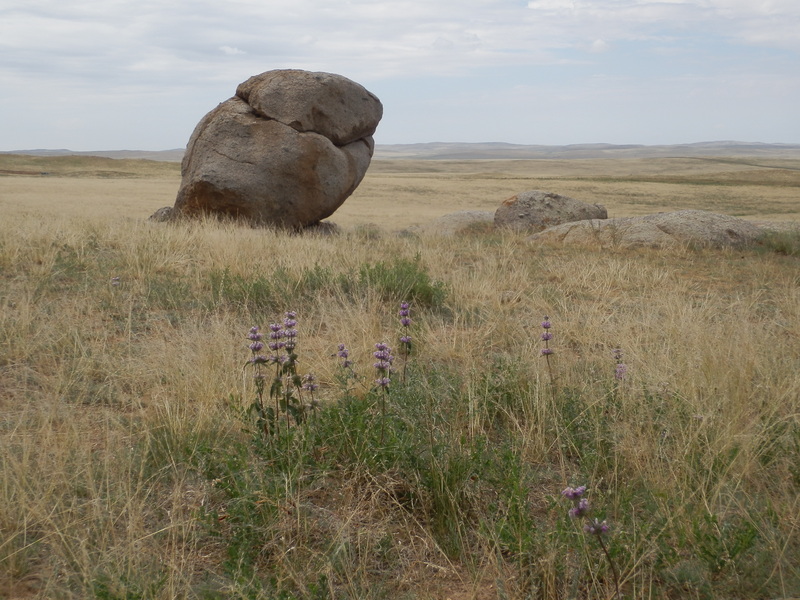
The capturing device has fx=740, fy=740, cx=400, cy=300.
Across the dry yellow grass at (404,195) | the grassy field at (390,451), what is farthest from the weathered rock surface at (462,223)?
the grassy field at (390,451)

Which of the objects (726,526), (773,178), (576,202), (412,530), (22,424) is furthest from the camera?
(773,178)

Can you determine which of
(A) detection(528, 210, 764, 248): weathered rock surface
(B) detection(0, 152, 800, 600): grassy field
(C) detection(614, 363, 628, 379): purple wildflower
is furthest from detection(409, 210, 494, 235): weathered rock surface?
(C) detection(614, 363, 628, 379): purple wildflower

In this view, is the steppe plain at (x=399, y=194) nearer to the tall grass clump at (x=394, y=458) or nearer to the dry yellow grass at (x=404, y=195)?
the dry yellow grass at (x=404, y=195)

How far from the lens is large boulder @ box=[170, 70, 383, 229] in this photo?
11922mm

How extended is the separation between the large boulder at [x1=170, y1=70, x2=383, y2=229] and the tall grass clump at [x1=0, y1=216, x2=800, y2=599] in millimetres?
6639

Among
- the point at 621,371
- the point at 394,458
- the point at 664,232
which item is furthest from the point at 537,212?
the point at 394,458

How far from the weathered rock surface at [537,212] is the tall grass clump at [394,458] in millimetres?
8825

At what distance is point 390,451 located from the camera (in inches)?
115

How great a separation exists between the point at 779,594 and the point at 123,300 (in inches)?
205

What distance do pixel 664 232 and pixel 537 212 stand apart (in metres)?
3.32

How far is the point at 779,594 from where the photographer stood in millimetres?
2322

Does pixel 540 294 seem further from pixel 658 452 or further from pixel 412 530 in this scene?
pixel 412 530

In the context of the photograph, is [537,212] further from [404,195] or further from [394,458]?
[404,195]

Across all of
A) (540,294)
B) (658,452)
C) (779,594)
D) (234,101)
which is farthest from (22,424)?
(234,101)
